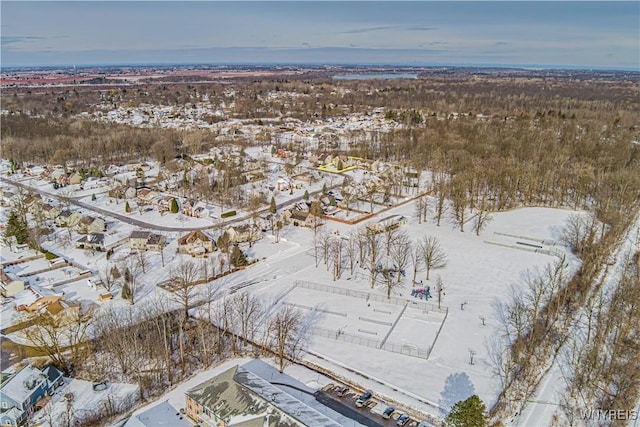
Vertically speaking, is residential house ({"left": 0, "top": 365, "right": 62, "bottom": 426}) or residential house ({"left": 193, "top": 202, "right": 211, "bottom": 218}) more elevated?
residential house ({"left": 193, "top": 202, "right": 211, "bottom": 218})

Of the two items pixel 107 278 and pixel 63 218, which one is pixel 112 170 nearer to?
pixel 63 218

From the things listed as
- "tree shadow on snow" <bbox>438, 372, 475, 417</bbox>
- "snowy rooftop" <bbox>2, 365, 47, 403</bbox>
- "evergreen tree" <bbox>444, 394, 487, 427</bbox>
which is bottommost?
"tree shadow on snow" <bbox>438, 372, 475, 417</bbox>

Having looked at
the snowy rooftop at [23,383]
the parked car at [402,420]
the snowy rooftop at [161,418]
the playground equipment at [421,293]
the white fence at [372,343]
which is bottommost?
the snowy rooftop at [161,418]

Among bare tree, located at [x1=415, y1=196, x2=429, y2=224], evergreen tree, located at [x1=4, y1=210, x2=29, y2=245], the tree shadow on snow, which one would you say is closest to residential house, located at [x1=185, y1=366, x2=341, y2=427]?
the tree shadow on snow

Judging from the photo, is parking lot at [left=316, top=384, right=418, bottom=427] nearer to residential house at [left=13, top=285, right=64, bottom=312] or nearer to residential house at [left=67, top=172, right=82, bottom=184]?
residential house at [left=13, top=285, right=64, bottom=312]

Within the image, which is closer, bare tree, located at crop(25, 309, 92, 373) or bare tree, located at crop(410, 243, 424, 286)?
bare tree, located at crop(25, 309, 92, 373)

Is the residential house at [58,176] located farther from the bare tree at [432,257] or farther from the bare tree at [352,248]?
the bare tree at [432,257]

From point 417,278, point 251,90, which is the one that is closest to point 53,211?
point 417,278

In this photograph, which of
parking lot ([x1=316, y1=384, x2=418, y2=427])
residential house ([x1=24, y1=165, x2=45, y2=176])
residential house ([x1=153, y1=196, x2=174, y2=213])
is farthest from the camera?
residential house ([x1=24, y1=165, x2=45, y2=176])

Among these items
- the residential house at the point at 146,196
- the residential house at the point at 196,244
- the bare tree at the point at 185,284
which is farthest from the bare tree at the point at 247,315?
the residential house at the point at 146,196
